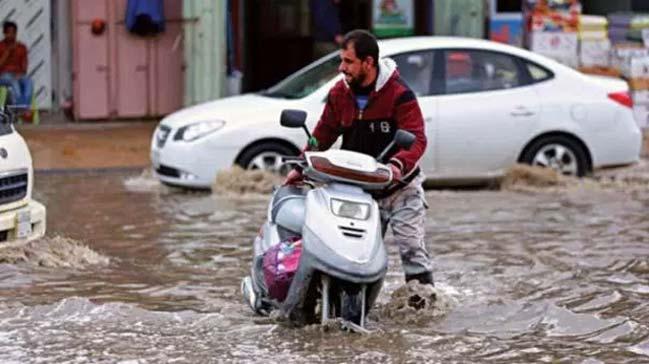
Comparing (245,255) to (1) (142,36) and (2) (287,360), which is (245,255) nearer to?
(2) (287,360)

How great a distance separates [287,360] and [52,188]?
8.19 m

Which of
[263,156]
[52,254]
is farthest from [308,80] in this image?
[52,254]

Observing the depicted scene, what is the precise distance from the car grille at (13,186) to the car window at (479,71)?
19.8 feet

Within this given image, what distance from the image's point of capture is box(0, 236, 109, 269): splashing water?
1128 cm

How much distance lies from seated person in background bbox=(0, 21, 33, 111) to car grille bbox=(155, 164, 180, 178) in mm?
5333

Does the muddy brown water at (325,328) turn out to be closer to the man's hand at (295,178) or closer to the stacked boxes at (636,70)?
the man's hand at (295,178)

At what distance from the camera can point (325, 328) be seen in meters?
9.06

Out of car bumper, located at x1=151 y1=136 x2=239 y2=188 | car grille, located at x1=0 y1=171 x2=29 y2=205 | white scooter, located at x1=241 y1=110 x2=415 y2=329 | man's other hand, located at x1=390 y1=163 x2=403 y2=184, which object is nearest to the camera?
white scooter, located at x1=241 y1=110 x2=415 y2=329

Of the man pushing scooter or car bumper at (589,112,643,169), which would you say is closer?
the man pushing scooter

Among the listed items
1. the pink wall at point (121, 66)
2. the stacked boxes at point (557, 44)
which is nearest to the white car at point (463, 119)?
the stacked boxes at point (557, 44)

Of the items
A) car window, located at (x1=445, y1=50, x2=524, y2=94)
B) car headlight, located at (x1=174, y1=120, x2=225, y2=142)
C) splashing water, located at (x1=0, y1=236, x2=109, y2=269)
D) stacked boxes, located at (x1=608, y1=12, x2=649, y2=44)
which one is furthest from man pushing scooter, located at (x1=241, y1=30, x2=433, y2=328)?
stacked boxes, located at (x1=608, y1=12, x2=649, y2=44)

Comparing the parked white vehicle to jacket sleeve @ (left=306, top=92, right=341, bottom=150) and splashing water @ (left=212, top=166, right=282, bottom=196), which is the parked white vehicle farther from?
splashing water @ (left=212, top=166, right=282, bottom=196)

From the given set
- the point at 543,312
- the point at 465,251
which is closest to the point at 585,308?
the point at 543,312

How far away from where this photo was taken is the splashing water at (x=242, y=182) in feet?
50.6
